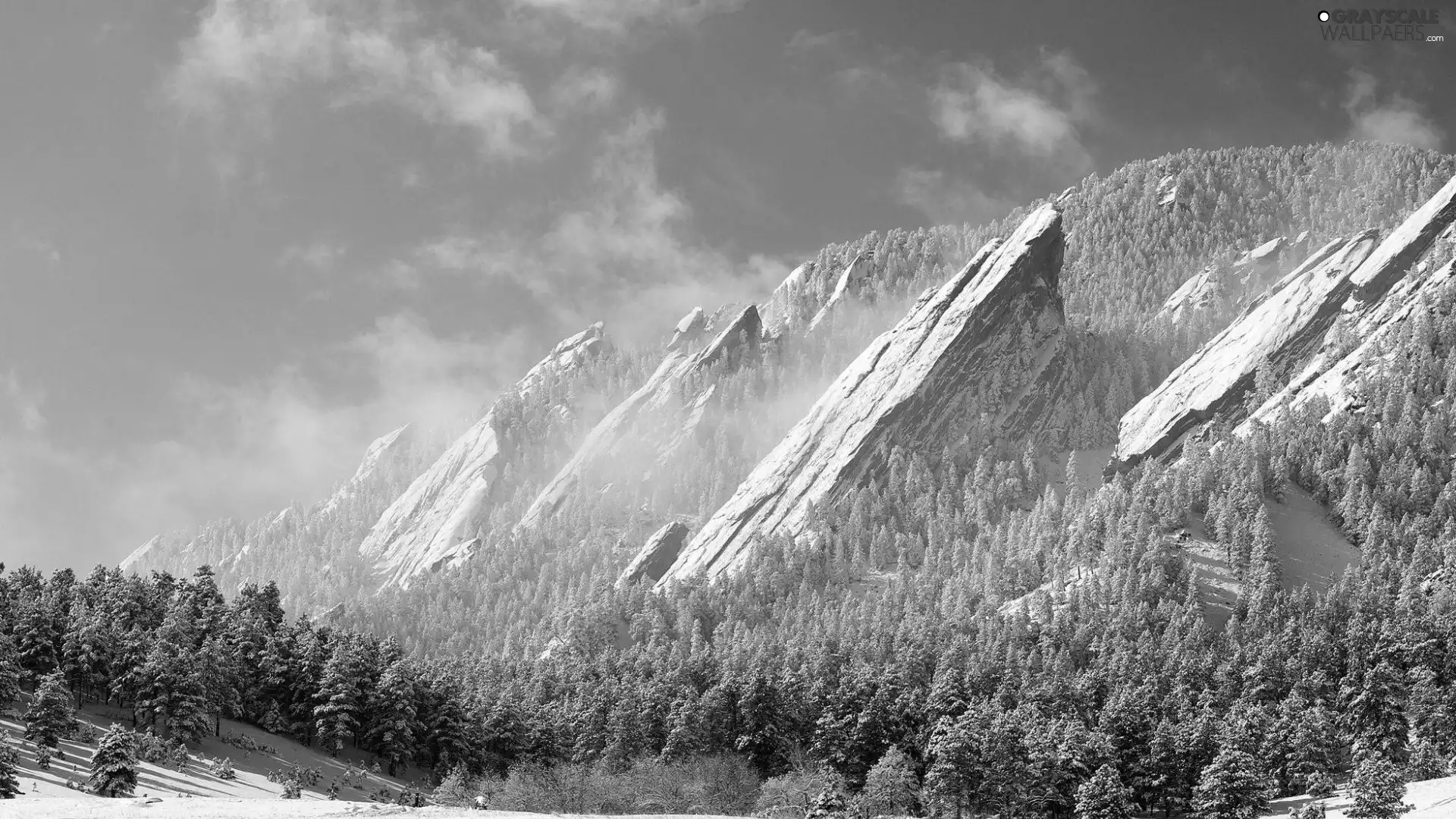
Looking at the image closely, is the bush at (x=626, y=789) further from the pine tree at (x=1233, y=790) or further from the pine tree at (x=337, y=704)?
the pine tree at (x=1233, y=790)

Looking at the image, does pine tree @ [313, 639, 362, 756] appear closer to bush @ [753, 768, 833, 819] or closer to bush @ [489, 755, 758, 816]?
bush @ [489, 755, 758, 816]

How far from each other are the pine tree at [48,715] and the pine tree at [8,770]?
8.74 m

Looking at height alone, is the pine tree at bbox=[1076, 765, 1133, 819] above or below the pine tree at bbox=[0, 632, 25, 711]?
below

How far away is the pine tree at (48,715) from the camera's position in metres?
87.0

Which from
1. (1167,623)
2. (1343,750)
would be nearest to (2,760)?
(1343,750)

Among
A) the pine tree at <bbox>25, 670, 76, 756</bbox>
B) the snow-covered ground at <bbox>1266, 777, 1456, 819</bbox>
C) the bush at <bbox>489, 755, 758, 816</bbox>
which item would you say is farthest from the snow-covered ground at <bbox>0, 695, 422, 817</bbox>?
the snow-covered ground at <bbox>1266, 777, 1456, 819</bbox>

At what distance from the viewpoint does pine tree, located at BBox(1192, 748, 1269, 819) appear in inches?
3848

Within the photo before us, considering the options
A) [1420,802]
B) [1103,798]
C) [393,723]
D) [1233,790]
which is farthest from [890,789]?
[393,723]

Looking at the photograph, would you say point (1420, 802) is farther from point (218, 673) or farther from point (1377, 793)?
point (218, 673)

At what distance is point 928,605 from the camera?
188000 millimetres

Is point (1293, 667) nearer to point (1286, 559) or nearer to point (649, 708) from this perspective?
point (1286, 559)

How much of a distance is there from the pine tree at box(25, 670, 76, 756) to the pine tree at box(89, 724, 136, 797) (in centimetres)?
896

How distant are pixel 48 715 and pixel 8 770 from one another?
1786 centimetres

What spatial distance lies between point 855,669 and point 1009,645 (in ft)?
110
